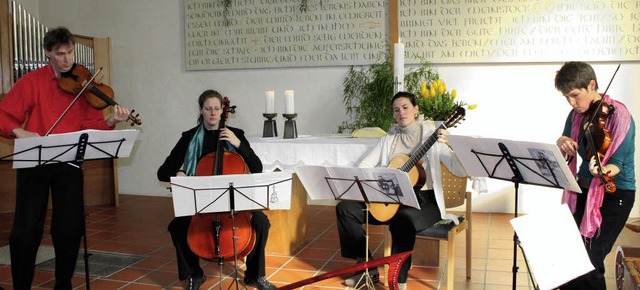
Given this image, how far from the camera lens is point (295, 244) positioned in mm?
4176

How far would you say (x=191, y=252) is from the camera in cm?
329

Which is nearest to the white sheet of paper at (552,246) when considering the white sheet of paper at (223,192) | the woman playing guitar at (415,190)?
the woman playing guitar at (415,190)

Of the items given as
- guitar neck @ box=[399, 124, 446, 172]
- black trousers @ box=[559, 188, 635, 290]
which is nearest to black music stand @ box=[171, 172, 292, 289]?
guitar neck @ box=[399, 124, 446, 172]

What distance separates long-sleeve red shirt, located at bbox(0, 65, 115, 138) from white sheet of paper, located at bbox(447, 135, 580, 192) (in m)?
1.90

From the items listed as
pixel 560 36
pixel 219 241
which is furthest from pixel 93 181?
pixel 560 36

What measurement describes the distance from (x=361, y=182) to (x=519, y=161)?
2.24 feet

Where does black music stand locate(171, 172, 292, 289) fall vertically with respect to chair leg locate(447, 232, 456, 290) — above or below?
above

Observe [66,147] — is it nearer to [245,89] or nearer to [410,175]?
[410,175]

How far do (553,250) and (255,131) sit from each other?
398cm

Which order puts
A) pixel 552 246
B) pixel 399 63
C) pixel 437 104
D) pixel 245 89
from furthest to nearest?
pixel 245 89, pixel 399 63, pixel 437 104, pixel 552 246

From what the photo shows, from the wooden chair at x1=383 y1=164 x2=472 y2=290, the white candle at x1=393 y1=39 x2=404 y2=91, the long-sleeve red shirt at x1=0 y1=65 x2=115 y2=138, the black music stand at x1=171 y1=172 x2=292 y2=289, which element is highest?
the white candle at x1=393 y1=39 x2=404 y2=91

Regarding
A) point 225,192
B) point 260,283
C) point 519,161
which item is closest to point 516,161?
point 519,161

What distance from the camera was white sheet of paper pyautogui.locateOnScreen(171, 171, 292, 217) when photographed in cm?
270

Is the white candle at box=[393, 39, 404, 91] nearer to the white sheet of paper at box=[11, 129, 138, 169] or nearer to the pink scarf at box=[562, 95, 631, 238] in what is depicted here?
the pink scarf at box=[562, 95, 631, 238]
